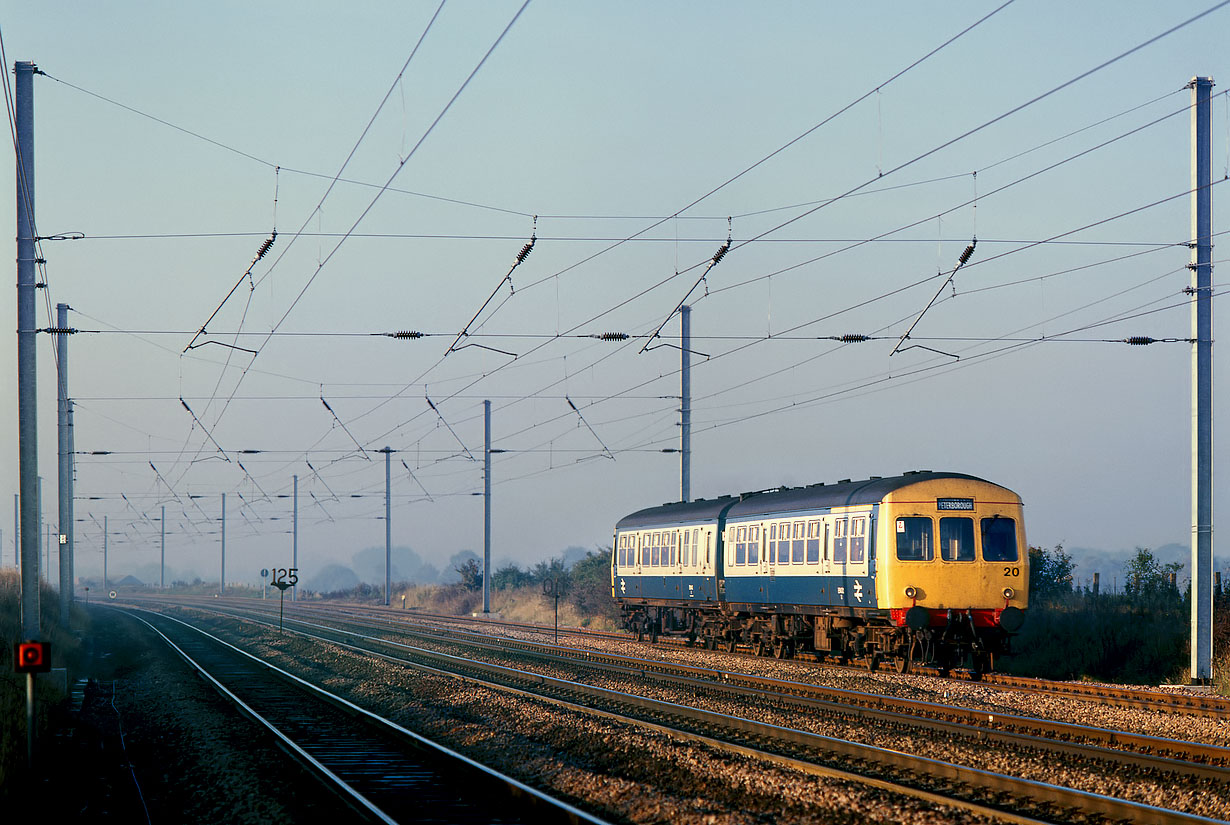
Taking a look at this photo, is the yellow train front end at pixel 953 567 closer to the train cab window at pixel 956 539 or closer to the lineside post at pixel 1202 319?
the train cab window at pixel 956 539

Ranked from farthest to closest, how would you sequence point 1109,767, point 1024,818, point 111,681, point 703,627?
point 703,627
point 111,681
point 1109,767
point 1024,818

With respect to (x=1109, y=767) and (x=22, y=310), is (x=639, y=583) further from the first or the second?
(x=1109, y=767)

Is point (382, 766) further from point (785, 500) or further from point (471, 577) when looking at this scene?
point (471, 577)

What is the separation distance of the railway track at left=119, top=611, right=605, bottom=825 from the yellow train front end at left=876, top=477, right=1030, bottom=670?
9.95 meters

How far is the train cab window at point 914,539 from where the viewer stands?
23406mm

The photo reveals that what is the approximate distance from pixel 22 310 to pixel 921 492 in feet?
50.9

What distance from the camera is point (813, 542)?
26.2 m

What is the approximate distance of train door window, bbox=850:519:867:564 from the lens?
79.4 feet

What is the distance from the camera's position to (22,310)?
1867 centimetres

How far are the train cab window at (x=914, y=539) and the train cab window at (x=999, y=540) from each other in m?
1.16

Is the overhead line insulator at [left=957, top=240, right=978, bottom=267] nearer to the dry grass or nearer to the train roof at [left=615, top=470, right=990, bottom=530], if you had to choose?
the train roof at [left=615, top=470, right=990, bottom=530]

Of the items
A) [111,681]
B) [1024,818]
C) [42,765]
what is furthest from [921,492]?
[111,681]

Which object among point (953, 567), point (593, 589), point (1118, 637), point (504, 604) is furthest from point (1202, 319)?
point (504, 604)

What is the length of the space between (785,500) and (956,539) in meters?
5.07
